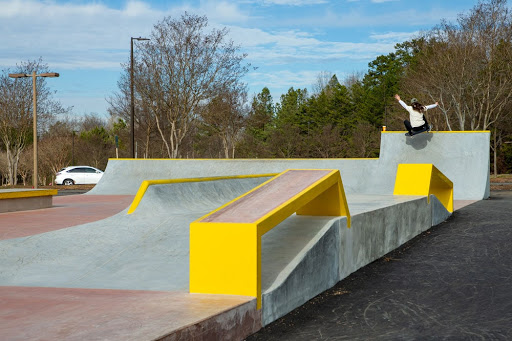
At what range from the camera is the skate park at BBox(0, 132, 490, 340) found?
4.16 m

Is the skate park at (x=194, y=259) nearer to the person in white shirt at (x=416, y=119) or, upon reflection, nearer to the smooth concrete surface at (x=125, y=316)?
the smooth concrete surface at (x=125, y=316)

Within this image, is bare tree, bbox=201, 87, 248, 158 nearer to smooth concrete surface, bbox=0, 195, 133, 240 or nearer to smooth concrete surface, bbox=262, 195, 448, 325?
smooth concrete surface, bbox=0, 195, 133, 240

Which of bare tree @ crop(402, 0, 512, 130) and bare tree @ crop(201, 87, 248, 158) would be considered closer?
bare tree @ crop(402, 0, 512, 130)

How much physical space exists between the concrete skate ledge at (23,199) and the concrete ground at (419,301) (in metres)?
9.26

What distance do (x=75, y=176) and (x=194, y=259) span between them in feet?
113

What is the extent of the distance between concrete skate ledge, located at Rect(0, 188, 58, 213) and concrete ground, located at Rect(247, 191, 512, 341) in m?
9.26

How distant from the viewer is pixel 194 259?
4.80 metres

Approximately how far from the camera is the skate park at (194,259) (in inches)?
164

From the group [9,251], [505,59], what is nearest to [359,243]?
[9,251]

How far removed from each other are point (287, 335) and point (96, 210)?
1009 cm

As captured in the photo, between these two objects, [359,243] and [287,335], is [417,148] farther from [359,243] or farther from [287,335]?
[287,335]

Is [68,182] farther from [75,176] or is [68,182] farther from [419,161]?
[419,161]

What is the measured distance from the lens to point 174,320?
392 centimetres

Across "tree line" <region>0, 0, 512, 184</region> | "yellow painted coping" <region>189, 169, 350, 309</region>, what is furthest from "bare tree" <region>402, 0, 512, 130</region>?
"yellow painted coping" <region>189, 169, 350, 309</region>
